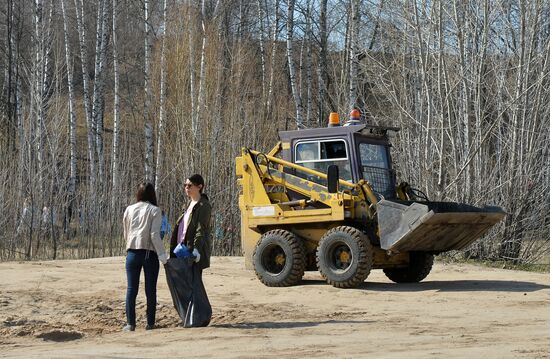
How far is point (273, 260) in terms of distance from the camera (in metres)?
16.8

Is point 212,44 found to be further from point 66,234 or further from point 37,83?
point 66,234

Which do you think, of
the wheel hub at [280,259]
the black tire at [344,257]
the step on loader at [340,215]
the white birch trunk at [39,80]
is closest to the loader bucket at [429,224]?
the step on loader at [340,215]

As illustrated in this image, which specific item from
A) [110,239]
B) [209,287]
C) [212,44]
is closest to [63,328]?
[209,287]

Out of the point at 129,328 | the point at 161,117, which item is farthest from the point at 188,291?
the point at 161,117

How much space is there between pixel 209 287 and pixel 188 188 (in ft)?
15.4

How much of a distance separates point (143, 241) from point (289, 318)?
2.48 metres

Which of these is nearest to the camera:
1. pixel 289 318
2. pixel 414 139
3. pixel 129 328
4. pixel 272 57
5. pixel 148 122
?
pixel 129 328

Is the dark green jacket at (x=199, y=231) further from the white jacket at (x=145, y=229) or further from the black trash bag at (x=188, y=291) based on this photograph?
the white jacket at (x=145, y=229)

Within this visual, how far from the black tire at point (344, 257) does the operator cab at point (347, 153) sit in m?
1.08

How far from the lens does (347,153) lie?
54.0 feet

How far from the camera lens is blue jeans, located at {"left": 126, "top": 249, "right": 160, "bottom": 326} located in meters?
12.1

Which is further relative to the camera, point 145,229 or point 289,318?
point 289,318

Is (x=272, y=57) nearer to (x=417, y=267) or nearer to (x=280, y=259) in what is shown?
(x=417, y=267)

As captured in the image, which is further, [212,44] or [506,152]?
[212,44]
